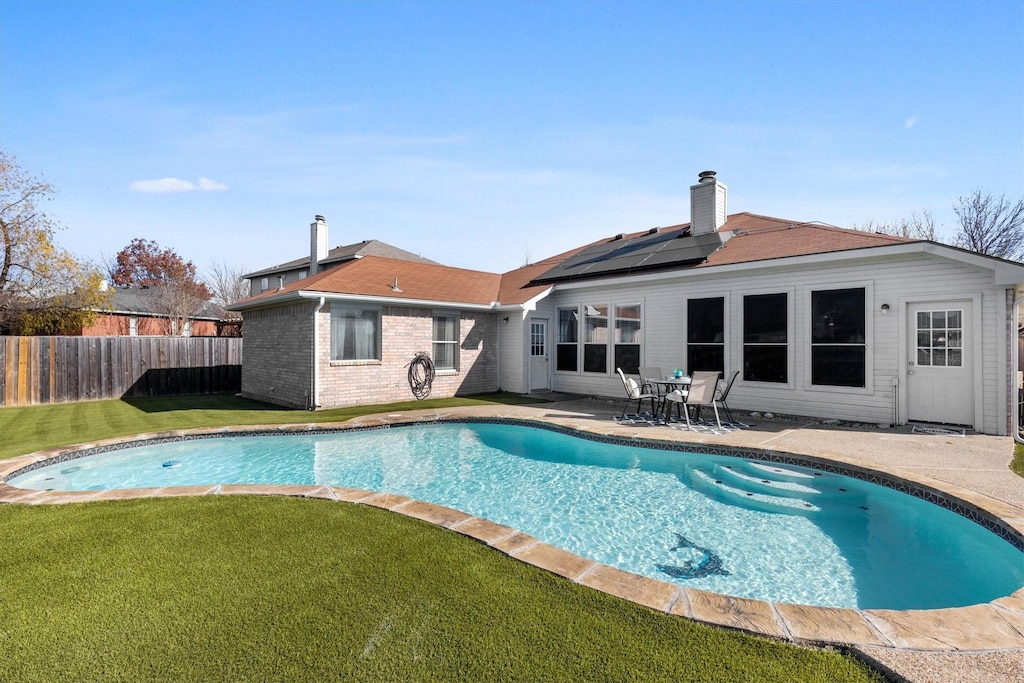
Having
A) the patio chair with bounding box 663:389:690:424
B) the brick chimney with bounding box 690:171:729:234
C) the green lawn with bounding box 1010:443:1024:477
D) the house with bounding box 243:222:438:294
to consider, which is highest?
the house with bounding box 243:222:438:294

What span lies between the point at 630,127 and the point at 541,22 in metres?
3.48

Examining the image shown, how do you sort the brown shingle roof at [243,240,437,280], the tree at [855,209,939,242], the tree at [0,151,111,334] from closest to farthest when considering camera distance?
the tree at [0,151,111,334] → the tree at [855,209,939,242] → the brown shingle roof at [243,240,437,280]

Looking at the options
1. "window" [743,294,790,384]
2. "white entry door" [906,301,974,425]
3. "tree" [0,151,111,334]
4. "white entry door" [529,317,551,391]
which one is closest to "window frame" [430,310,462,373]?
"white entry door" [529,317,551,391]

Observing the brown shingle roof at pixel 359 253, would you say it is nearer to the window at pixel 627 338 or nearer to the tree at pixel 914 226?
the window at pixel 627 338

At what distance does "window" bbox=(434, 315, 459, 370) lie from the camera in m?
12.8

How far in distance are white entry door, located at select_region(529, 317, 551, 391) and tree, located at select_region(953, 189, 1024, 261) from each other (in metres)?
20.6

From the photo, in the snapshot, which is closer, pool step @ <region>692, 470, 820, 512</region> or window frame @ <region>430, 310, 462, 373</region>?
pool step @ <region>692, 470, 820, 512</region>

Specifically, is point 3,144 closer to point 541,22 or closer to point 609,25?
point 541,22

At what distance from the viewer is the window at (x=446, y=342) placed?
1281 centimetres

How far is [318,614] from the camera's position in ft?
8.49

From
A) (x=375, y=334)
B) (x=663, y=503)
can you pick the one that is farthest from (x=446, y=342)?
(x=663, y=503)

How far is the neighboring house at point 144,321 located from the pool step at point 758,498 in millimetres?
24229

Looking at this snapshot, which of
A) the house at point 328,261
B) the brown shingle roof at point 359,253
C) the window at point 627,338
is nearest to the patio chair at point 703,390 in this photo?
the window at point 627,338

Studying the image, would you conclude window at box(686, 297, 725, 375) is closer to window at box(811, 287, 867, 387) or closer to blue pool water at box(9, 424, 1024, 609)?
window at box(811, 287, 867, 387)
